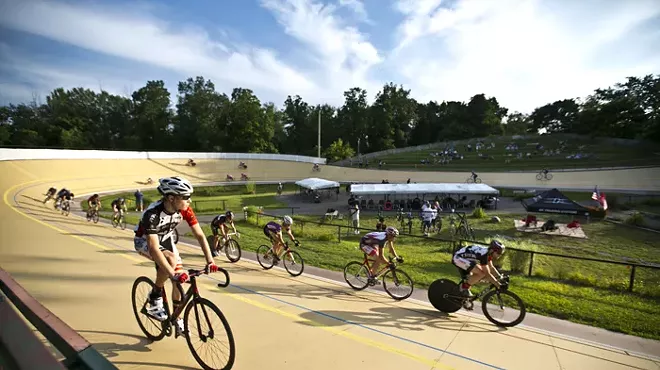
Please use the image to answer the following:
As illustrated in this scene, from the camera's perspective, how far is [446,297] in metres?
5.87

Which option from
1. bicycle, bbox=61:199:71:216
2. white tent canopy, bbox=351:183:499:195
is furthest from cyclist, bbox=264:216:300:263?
white tent canopy, bbox=351:183:499:195

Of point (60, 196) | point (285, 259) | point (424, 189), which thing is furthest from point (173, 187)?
point (424, 189)

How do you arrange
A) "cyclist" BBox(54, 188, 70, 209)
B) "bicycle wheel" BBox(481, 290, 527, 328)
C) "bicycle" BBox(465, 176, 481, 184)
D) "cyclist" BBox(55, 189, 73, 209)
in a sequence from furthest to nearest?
1. "bicycle" BBox(465, 176, 481, 184)
2. "cyclist" BBox(54, 188, 70, 209)
3. "cyclist" BBox(55, 189, 73, 209)
4. "bicycle wheel" BBox(481, 290, 527, 328)

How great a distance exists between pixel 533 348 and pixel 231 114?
2545 inches

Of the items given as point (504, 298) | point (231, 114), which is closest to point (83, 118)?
point (231, 114)

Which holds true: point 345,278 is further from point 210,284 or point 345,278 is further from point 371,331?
point 210,284

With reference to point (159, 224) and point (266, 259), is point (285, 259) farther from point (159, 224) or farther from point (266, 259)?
point (159, 224)

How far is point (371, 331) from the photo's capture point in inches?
196

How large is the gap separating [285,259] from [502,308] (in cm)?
507

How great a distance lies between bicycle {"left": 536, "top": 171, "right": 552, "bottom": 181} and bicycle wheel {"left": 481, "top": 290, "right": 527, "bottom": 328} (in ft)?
116

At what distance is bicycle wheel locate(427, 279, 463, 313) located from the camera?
5820 millimetres

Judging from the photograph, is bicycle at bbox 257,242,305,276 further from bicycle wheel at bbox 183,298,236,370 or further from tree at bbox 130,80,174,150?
tree at bbox 130,80,174,150

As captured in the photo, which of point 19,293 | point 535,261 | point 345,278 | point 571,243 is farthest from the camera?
point 571,243

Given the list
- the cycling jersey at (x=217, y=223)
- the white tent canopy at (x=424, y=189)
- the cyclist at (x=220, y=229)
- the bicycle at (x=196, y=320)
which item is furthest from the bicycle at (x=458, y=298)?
the white tent canopy at (x=424, y=189)
